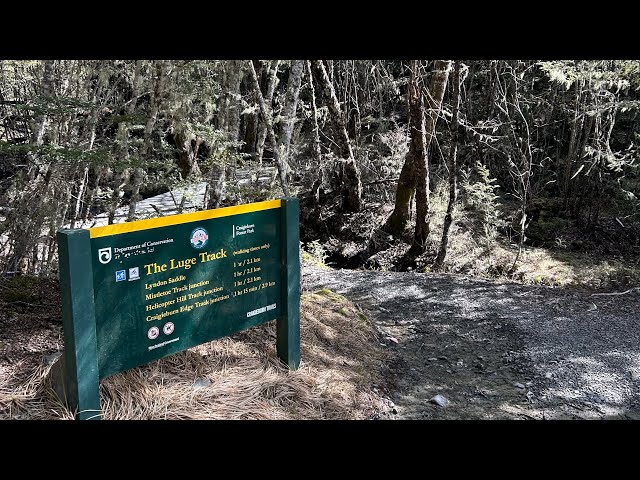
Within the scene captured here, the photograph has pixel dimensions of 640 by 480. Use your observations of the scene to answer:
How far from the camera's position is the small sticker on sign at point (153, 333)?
3404 mm

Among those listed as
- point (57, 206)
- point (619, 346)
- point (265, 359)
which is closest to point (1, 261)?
point (57, 206)

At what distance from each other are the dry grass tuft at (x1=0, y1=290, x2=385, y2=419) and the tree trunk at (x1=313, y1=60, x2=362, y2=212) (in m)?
8.69

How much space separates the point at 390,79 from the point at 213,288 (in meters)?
12.5

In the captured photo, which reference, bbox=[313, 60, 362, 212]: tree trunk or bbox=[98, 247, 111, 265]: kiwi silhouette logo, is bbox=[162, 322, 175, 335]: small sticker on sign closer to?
bbox=[98, 247, 111, 265]: kiwi silhouette logo

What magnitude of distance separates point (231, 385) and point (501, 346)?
3367 millimetres

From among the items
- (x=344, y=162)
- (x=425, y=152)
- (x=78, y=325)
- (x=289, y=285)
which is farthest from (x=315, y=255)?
(x=78, y=325)

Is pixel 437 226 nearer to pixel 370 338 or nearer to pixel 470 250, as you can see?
pixel 470 250

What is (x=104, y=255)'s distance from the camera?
3.10m

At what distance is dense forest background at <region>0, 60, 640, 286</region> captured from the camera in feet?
27.1

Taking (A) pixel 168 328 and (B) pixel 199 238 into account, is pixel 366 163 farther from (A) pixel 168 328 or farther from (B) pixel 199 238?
(A) pixel 168 328

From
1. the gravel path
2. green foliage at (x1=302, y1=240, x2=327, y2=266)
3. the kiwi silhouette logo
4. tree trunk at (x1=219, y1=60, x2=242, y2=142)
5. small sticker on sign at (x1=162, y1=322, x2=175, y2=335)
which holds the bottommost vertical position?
green foliage at (x1=302, y1=240, x2=327, y2=266)

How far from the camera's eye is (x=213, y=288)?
3.77 meters

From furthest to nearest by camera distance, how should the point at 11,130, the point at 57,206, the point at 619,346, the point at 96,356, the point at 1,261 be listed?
the point at 11,130
the point at 57,206
the point at 1,261
the point at 619,346
the point at 96,356

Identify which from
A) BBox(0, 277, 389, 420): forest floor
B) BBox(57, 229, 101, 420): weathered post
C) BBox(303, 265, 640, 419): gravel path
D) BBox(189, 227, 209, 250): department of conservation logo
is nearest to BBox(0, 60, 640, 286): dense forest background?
BBox(0, 277, 389, 420): forest floor
